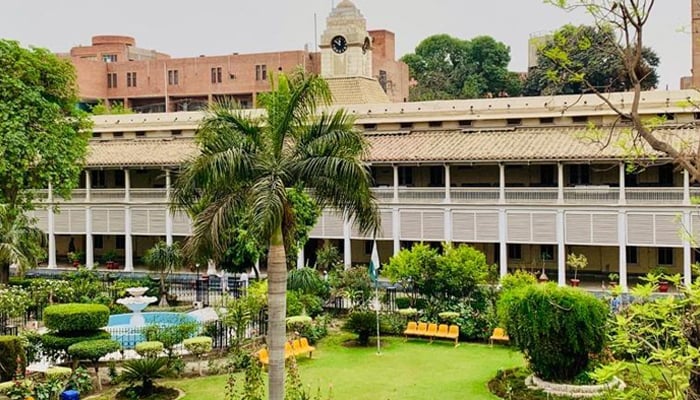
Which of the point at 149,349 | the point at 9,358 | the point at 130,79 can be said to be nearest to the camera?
the point at 9,358

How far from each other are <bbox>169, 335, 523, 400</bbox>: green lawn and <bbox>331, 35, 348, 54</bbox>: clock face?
26636 millimetres

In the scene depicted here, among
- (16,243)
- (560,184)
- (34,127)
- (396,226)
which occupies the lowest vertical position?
(16,243)

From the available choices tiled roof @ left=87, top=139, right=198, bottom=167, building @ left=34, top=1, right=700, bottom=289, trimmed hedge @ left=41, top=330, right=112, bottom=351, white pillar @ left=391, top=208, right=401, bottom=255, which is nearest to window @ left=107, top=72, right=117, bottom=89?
building @ left=34, top=1, right=700, bottom=289

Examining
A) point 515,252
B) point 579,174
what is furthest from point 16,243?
point 579,174

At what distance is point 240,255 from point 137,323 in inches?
184

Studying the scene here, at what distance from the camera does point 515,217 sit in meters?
34.2

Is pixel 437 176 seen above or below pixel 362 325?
above

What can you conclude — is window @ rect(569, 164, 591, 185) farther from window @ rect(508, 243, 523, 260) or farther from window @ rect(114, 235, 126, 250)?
window @ rect(114, 235, 126, 250)

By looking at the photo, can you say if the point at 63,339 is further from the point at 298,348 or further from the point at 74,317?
the point at 298,348

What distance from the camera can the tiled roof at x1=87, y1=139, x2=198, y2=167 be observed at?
3953 cm

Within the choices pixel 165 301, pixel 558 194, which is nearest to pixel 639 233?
pixel 558 194

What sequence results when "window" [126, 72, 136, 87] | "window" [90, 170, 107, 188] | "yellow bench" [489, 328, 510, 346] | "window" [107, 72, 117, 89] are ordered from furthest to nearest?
"window" [107, 72, 117, 89], "window" [126, 72, 136, 87], "window" [90, 170, 107, 188], "yellow bench" [489, 328, 510, 346]

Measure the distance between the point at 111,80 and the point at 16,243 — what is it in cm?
4705

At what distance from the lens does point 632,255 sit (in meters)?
36.0
